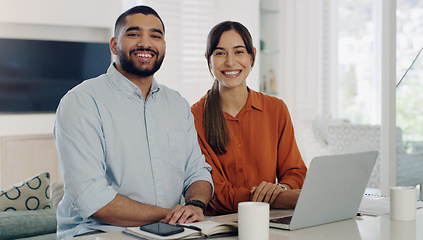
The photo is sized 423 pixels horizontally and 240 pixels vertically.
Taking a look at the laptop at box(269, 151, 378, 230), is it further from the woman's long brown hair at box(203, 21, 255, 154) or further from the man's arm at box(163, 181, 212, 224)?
the woman's long brown hair at box(203, 21, 255, 154)

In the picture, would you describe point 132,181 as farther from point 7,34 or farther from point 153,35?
point 7,34

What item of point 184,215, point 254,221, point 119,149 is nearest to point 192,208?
point 184,215

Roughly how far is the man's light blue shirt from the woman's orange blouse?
0.36 feet

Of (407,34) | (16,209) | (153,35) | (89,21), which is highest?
(89,21)

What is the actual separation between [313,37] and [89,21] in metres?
2.79

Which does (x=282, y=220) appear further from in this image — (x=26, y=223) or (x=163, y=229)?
(x=26, y=223)

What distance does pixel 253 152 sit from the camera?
7.24 feet

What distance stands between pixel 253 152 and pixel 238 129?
0.37 ft

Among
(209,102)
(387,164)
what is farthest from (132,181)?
(387,164)

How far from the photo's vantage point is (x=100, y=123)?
6.12 feet

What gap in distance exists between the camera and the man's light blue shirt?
1779 mm

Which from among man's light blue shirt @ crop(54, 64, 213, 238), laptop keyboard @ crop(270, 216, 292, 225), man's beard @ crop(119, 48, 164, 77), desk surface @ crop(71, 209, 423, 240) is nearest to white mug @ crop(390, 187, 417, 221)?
desk surface @ crop(71, 209, 423, 240)

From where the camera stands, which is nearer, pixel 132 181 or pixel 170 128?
pixel 132 181

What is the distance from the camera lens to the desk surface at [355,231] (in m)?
1.45
